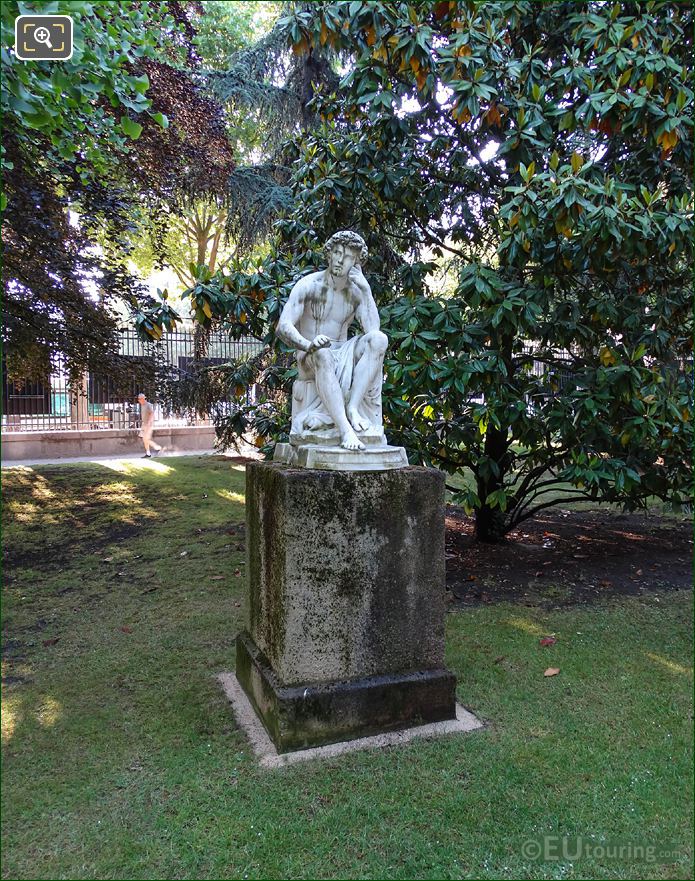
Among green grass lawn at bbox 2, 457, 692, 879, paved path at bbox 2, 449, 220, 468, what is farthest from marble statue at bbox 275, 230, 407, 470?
paved path at bbox 2, 449, 220, 468

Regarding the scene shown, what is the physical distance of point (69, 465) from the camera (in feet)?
39.4

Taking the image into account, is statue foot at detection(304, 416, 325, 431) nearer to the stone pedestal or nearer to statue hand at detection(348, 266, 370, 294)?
the stone pedestal

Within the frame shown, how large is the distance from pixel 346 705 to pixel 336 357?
6.76 feet

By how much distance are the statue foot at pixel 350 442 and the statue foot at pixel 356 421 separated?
10 cm

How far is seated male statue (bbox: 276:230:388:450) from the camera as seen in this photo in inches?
130

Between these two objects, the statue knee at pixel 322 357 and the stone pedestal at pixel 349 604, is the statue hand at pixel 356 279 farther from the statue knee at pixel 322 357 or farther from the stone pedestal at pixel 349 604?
the stone pedestal at pixel 349 604

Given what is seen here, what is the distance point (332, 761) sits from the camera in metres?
2.96

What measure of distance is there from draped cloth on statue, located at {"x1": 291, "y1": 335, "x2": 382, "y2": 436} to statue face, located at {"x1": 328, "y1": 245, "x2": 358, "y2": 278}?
0.42 meters

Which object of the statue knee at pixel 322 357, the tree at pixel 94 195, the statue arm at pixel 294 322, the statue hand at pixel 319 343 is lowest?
→ the statue knee at pixel 322 357

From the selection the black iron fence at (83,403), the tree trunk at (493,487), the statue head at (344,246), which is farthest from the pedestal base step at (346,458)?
the black iron fence at (83,403)

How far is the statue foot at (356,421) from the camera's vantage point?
3.37m

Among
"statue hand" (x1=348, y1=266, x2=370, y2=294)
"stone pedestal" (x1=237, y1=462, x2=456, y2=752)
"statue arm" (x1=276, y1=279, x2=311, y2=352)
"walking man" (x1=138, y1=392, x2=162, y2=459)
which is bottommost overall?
"stone pedestal" (x1=237, y1=462, x2=456, y2=752)

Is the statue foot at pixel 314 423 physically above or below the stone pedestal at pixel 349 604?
above

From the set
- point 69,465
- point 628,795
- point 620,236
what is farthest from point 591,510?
point 69,465
